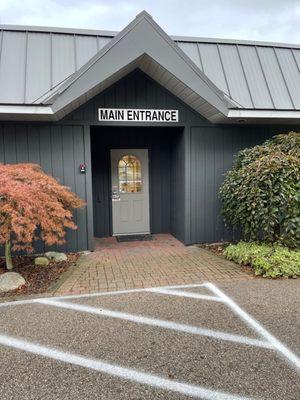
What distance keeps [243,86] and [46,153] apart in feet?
14.2

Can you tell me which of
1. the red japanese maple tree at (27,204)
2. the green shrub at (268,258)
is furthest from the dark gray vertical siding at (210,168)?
the red japanese maple tree at (27,204)

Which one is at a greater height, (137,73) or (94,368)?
(137,73)

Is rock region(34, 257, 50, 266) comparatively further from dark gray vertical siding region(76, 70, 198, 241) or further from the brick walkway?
dark gray vertical siding region(76, 70, 198, 241)

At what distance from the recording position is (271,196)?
5336mm

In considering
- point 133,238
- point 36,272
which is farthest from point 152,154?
point 36,272

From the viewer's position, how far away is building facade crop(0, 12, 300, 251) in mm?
5641

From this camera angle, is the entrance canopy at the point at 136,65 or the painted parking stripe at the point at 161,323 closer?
the painted parking stripe at the point at 161,323

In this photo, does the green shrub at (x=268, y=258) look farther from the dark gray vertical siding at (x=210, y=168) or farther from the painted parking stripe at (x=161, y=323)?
the painted parking stripe at (x=161, y=323)

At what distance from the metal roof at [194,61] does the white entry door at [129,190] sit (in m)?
2.37

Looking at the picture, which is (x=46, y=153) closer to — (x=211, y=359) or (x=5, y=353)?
(x=5, y=353)

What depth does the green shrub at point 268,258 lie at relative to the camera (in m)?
4.93

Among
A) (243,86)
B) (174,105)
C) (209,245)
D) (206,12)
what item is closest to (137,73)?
(174,105)

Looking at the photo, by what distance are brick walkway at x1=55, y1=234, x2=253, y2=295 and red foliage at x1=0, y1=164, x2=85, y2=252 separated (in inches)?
35.1

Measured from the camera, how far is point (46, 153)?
6.13m
